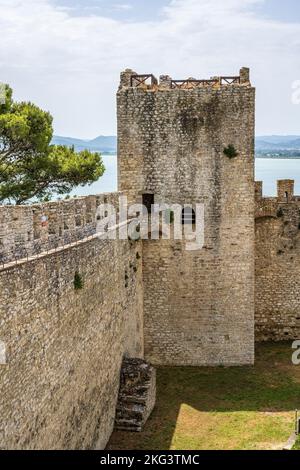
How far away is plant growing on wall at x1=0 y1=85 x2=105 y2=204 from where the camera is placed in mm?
18531

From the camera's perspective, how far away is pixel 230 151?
16.2m

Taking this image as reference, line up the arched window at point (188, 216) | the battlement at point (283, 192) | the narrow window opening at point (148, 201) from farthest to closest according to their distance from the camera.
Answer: the battlement at point (283, 192) → the narrow window opening at point (148, 201) → the arched window at point (188, 216)

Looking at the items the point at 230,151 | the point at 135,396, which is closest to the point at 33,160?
the point at 230,151

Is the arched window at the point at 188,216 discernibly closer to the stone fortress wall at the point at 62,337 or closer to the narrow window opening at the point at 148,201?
the narrow window opening at the point at 148,201

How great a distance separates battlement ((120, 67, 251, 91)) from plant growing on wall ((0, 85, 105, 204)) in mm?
3702

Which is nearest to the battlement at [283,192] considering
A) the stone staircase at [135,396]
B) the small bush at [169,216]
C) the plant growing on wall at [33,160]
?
the small bush at [169,216]

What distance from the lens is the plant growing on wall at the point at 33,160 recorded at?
60.8 ft

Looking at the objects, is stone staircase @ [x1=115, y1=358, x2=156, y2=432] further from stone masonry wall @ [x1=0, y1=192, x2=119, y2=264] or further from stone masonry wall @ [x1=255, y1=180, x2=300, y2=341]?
stone masonry wall @ [x1=255, y1=180, x2=300, y2=341]

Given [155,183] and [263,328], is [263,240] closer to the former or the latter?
[263,328]

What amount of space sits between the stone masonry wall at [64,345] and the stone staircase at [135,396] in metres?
0.30

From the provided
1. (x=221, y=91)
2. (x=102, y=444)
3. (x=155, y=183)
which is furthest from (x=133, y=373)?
(x=221, y=91)

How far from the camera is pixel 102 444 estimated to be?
12.3m

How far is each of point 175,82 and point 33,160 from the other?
5.66 m

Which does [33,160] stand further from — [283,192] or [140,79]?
[283,192]
